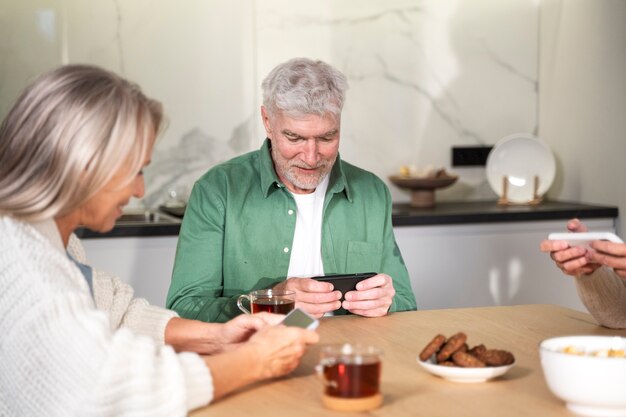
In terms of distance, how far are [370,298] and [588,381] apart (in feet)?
2.81

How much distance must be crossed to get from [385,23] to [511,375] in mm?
2728

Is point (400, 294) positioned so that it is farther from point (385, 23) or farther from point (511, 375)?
point (385, 23)

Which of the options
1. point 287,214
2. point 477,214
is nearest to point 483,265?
point 477,214

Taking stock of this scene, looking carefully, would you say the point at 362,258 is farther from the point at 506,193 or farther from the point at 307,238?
the point at 506,193

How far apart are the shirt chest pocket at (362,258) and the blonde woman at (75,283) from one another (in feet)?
3.34

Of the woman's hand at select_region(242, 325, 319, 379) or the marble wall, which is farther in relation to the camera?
the marble wall

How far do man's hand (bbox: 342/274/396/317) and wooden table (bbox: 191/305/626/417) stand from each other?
3 cm

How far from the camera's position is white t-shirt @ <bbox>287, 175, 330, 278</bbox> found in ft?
8.90

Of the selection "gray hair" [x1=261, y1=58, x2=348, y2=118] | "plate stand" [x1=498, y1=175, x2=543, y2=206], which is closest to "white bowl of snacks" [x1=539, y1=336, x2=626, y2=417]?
"gray hair" [x1=261, y1=58, x2=348, y2=118]

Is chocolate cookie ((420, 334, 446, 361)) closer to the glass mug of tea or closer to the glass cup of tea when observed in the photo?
the glass mug of tea

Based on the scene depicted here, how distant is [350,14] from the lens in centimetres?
420

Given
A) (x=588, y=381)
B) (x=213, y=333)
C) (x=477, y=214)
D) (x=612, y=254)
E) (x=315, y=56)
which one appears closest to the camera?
(x=588, y=381)

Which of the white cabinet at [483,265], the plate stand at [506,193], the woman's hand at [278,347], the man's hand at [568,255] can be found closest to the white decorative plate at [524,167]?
the plate stand at [506,193]

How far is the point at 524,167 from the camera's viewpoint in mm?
4211
